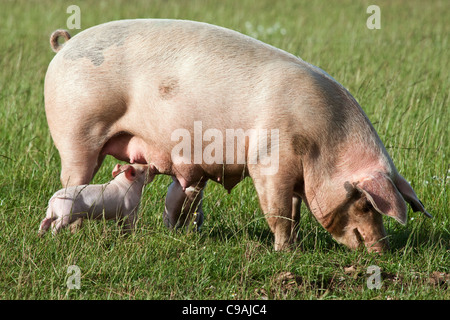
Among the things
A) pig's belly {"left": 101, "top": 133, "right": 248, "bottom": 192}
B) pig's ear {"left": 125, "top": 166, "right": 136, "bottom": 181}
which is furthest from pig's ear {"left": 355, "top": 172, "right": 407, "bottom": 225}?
pig's ear {"left": 125, "top": 166, "right": 136, "bottom": 181}

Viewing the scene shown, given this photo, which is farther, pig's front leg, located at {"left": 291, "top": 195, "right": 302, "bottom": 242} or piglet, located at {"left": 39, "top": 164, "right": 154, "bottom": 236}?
pig's front leg, located at {"left": 291, "top": 195, "right": 302, "bottom": 242}

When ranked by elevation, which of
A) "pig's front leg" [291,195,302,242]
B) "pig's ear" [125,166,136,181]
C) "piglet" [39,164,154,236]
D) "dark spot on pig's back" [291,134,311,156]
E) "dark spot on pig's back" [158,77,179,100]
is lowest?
"pig's front leg" [291,195,302,242]

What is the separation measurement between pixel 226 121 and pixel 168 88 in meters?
0.43

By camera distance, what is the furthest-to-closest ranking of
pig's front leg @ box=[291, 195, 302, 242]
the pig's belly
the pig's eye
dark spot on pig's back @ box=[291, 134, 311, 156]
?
pig's front leg @ box=[291, 195, 302, 242], the pig's belly, the pig's eye, dark spot on pig's back @ box=[291, 134, 311, 156]

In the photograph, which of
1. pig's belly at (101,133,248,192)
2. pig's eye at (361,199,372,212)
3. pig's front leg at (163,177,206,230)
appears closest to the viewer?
pig's eye at (361,199,372,212)

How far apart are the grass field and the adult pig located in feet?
0.95

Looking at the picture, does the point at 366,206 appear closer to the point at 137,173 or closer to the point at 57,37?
the point at 137,173

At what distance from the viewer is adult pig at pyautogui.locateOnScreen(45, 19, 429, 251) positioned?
416cm

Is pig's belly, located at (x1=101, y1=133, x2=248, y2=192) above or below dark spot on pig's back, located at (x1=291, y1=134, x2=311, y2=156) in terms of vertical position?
below

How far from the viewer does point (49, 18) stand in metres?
11.9

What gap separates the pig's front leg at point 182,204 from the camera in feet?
16.0

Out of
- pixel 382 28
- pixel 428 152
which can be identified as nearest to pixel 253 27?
pixel 382 28

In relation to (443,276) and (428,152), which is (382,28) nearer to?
(428,152)

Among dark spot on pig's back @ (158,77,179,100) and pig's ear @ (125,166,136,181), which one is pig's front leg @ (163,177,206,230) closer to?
pig's ear @ (125,166,136,181)
